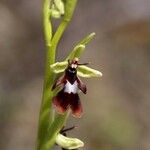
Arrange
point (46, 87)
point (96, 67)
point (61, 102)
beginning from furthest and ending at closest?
1. point (96, 67)
2. point (46, 87)
3. point (61, 102)

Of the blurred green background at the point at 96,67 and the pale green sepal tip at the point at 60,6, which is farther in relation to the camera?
the blurred green background at the point at 96,67

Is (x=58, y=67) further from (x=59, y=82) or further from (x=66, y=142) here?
(x=66, y=142)

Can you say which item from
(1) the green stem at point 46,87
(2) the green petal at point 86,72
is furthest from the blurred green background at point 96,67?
(2) the green petal at point 86,72

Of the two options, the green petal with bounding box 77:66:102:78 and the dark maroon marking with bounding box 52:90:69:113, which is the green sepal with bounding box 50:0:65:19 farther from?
the dark maroon marking with bounding box 52:90:69:113

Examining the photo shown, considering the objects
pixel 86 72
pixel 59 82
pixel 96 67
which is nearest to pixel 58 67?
pixel 59 82

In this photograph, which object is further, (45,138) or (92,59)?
(92,59)

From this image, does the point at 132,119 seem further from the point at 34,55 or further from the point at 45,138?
the point at 45,138

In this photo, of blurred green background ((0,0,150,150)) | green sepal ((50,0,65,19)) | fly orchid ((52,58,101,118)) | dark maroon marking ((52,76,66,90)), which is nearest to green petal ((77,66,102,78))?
fly orchid ((52,58,101,118))

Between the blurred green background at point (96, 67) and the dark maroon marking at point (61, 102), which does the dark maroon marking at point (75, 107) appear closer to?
the dark maroon marking at point (61, 102)

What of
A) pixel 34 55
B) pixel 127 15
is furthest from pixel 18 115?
pixel 127 15
